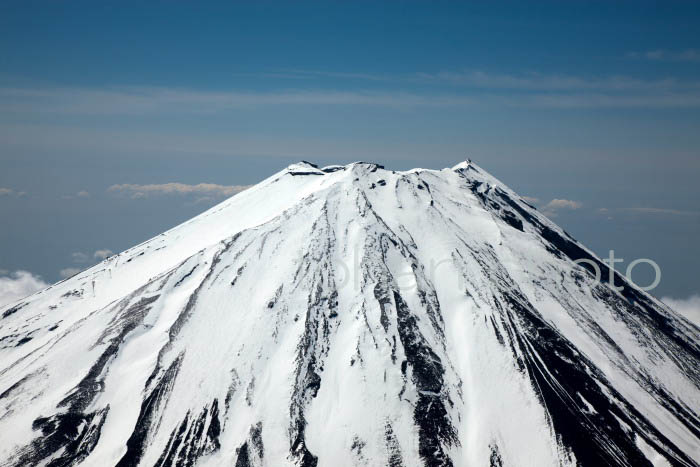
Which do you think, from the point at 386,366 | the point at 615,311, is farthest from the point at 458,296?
the point at 615,311

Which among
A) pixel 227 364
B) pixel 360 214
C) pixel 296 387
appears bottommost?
pixel 296 387

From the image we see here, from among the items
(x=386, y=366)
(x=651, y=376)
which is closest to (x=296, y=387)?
(x=386, y=366)

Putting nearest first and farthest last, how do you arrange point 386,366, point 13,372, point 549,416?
point 549,416
point 386,366
point 13,372

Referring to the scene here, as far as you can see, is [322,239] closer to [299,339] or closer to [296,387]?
[299,339]

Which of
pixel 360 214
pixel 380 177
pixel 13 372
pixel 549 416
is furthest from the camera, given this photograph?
pixel 380 177

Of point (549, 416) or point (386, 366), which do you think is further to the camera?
point (386, 366)

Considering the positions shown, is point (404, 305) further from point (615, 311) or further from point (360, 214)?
point (615, 311)

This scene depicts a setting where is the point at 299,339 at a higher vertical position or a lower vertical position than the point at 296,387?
higher
